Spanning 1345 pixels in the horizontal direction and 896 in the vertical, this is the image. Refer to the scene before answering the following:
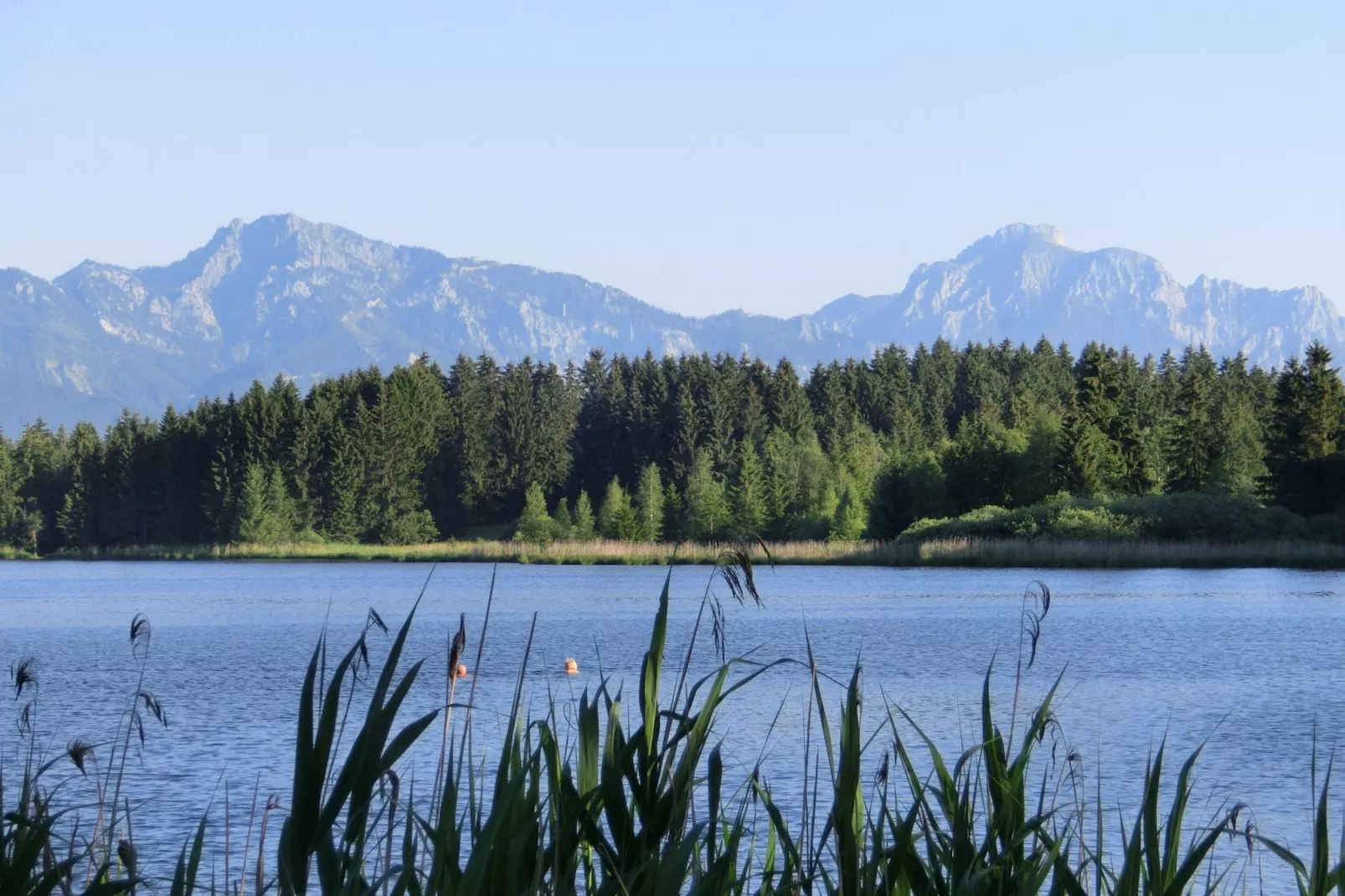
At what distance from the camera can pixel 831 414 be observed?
341ft

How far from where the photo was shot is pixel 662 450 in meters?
98.9

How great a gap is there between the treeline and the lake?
17.9 metres

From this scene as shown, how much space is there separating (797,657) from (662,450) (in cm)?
7426

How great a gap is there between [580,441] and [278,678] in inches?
3148

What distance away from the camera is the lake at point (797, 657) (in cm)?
1441

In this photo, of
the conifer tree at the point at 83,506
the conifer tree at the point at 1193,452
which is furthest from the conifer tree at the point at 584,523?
the conifer tree at the point at 83,506

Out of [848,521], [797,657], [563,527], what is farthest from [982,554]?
[797,657]

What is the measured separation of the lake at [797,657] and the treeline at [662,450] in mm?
17930

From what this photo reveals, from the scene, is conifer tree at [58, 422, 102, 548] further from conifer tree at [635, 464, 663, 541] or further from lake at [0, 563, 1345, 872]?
lake at [0, 563, 1345, 872]

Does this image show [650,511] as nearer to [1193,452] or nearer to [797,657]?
[1193,452]

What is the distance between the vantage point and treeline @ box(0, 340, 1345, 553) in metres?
70.8

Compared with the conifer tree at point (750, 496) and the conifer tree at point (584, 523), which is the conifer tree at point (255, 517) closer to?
the conifer tree at point (584, 523)

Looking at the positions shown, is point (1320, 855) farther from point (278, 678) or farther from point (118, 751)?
point (278, 678)

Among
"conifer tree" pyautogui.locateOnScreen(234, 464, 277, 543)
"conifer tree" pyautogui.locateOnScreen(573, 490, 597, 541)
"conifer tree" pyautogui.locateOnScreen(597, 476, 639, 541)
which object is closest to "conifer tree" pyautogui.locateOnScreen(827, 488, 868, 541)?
"conifer tree" pyautogui.locateOnScreen(597, 476, 639, 541)
